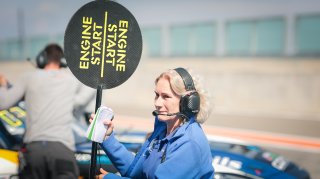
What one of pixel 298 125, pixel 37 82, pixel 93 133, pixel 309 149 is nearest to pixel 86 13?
pixel 93 133

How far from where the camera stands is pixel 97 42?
2525 millimetres

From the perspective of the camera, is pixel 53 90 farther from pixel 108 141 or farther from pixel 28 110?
pixel 108 141

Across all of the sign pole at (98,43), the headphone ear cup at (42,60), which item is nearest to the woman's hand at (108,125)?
the sign pole at (98,43)

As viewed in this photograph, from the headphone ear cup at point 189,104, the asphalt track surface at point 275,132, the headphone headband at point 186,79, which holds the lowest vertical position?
the asphalt track surface at point 275,132

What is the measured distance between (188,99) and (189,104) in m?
0.03

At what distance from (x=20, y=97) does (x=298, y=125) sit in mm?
14458

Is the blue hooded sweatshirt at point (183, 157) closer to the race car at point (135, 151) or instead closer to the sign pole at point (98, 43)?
the sign pole at point (98, 43)

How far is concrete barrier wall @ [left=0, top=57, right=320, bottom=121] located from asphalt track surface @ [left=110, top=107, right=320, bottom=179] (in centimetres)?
262

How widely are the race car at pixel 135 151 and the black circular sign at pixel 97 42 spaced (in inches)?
39.8

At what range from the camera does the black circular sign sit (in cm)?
253

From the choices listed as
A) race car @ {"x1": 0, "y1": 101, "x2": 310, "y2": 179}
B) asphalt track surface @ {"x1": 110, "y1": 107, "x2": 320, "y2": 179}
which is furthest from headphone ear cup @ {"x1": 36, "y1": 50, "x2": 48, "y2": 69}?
asphalt track surface @ {"x1": 110, "y1": 107, "x2": 320, "y2": 179}

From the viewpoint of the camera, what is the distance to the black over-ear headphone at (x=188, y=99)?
2.24 meters

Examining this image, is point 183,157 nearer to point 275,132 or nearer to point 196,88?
point 196,88

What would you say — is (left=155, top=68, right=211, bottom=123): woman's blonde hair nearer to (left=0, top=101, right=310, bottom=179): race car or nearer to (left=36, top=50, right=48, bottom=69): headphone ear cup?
(left=0, top=101, right=310, bottom=179): race car
